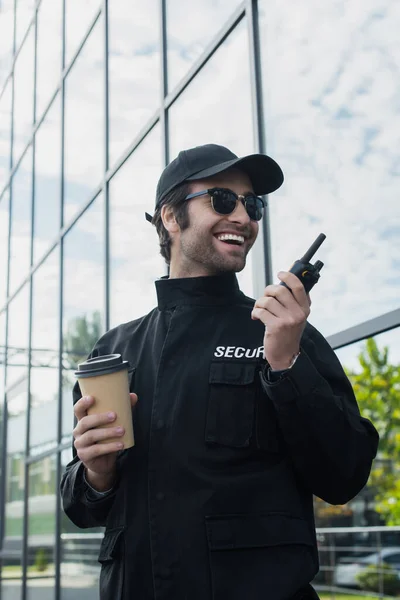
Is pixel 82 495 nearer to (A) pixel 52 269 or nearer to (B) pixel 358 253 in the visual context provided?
(B) pixel 358 253

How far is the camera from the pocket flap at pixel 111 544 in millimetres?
1758

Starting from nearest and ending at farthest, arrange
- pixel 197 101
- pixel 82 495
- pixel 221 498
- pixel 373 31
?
pixel 221 498 → pixel 82 495 → pixel 373 31 → pixel 197 101

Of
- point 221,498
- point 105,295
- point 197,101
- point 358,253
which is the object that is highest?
point 197,101

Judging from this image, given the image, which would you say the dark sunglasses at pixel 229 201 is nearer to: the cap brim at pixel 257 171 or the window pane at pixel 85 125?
the cap brim at pixel 257 171

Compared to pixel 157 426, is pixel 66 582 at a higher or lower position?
lower

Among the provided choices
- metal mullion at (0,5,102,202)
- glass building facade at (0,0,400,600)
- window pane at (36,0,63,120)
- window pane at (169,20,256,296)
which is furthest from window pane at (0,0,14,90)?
window pane at (169,20,256,296)

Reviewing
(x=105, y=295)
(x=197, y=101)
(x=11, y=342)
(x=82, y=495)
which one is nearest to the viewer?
(x=82, y=495)

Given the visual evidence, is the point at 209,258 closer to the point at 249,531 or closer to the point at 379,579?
the point at 249,531

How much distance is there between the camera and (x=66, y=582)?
680 cm

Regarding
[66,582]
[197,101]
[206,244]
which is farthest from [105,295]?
[206,244]

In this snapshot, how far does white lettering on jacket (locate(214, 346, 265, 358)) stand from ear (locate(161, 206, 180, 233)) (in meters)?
0.45

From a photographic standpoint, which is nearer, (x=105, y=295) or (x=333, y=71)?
(x=333, y=71)

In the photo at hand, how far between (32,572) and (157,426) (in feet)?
22.6

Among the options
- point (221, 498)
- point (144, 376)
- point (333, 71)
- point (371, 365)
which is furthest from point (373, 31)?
point (371, 365)
